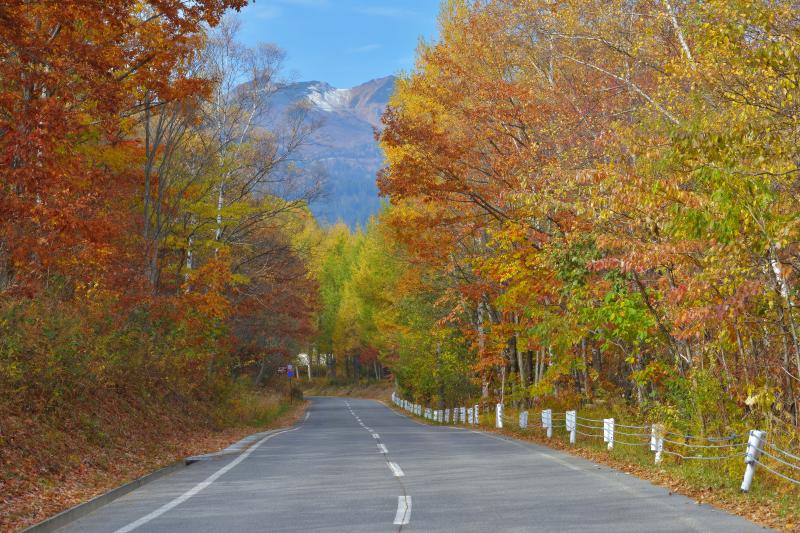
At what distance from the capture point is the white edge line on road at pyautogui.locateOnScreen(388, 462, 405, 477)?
12555 millimetres

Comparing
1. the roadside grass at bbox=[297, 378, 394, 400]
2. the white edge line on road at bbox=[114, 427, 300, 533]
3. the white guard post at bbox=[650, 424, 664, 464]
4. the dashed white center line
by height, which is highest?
the white guard post at bbox=[650, 424, 664, 464]

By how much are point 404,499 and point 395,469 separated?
3655 mm

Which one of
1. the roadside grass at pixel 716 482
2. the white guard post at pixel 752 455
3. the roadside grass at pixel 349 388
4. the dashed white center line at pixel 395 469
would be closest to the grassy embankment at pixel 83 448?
the dashed white center line at pixel 395 469

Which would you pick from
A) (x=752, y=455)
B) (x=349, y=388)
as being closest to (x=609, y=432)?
(x=752, y=455)

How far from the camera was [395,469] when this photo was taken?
13344mm

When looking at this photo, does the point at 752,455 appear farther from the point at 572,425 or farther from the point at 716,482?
the point at 572,425

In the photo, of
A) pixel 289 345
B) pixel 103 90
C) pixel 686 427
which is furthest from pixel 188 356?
pixel 289 345

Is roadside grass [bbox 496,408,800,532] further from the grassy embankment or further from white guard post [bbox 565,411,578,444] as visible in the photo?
the grassy embankment

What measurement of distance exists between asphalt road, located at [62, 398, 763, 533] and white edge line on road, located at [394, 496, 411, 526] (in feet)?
0.06

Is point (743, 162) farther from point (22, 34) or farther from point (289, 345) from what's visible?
point (289, 345)

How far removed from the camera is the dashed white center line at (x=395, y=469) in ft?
41.2

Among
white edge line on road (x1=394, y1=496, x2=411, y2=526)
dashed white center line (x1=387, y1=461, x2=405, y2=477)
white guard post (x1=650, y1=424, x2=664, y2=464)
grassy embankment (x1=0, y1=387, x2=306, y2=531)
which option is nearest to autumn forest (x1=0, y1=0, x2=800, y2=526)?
grassy embankment (x1=0, y1=387, x2=306, y2=531)

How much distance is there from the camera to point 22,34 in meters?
11.5

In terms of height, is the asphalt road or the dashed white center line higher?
the asphalt road
